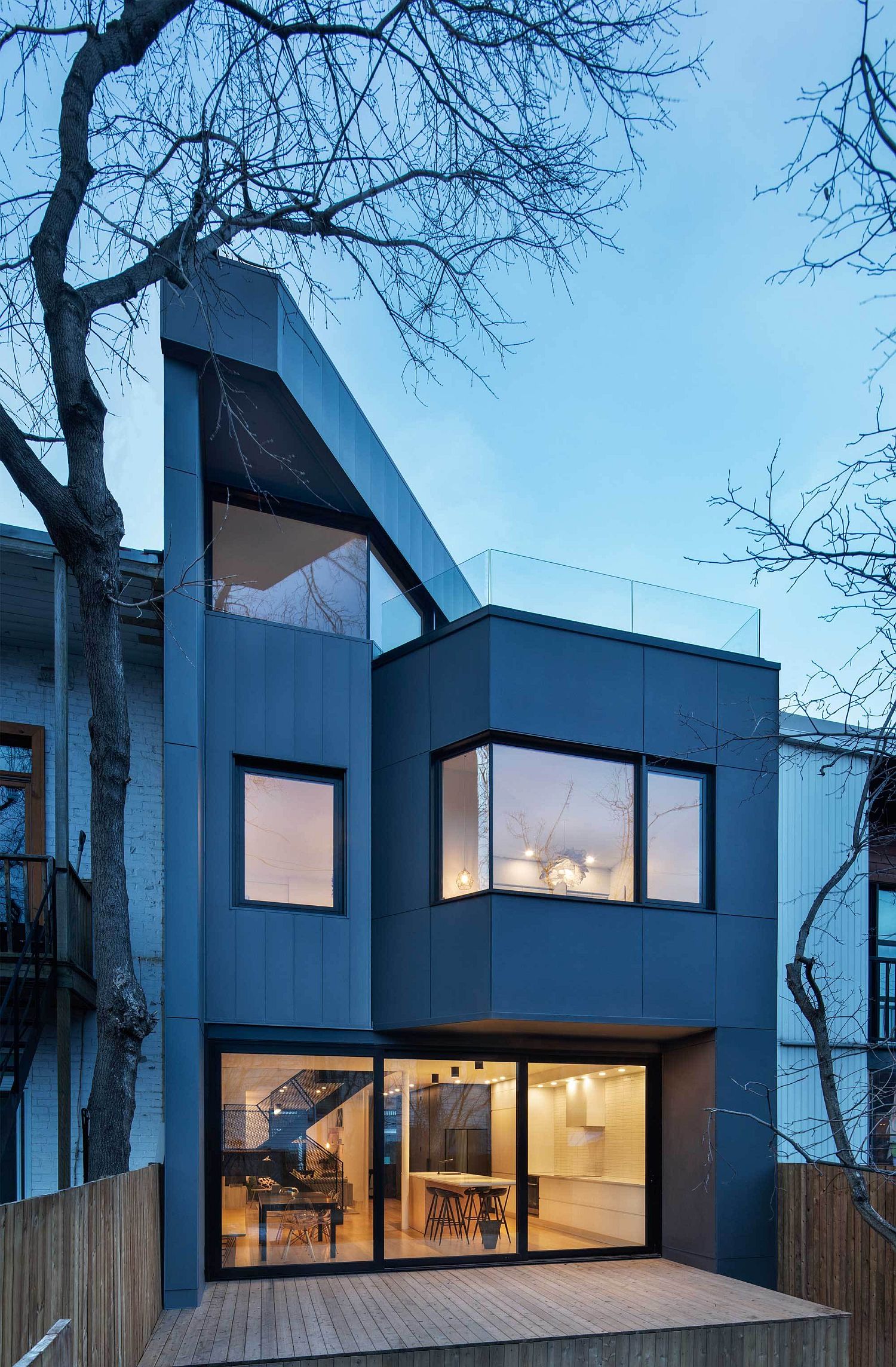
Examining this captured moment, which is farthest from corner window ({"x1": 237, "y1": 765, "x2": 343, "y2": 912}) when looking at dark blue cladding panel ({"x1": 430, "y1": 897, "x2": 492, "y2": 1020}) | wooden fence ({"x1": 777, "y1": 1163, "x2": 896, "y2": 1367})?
wooden fence ({"x1": 777, "y1": 1163, "x2": 896, "y2": 1367})

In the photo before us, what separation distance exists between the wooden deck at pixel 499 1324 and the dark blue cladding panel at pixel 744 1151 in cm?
46

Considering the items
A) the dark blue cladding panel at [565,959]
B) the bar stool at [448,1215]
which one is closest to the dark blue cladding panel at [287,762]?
the dark blue cladding panel at [565,959]

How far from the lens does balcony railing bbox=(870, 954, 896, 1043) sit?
1134cm

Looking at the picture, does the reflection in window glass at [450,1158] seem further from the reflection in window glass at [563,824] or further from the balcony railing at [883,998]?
the balcony railing at [883,998]

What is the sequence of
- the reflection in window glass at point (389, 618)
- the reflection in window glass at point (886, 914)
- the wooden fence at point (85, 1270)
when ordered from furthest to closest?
the reflection in window glass at point (886, 914) < the reflection in window glass at point (389, 618) < the wooden fence at point (85, 1270)

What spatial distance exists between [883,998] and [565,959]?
4.64 m

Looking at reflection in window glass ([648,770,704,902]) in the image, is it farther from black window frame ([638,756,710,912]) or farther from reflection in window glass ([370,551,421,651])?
reflection in window glass ([370,551,421,651])

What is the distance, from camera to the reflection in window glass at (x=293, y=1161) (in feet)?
29.0

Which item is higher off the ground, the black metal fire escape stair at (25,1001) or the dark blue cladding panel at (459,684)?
the dark blue cladding panel at (459,684)

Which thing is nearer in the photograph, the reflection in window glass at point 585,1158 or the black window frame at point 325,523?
the reflection in window glass at point 585,1158

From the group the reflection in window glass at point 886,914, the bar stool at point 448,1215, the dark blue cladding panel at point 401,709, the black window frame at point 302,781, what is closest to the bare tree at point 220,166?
the black window frame at point 302,781

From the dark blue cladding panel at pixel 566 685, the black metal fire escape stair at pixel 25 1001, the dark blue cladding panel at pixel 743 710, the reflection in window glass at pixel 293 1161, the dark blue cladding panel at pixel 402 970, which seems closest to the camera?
the black metal fire escape stair at pixel 25 1001

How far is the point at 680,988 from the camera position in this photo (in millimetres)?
9562

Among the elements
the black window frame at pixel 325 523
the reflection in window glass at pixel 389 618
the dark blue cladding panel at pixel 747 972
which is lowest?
the dark blue cladding panel at pixel 747 972
